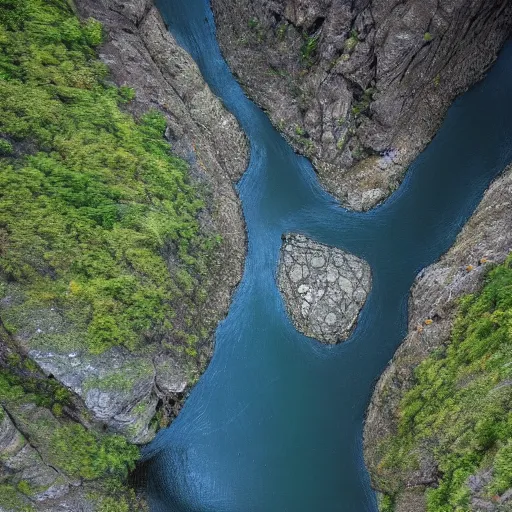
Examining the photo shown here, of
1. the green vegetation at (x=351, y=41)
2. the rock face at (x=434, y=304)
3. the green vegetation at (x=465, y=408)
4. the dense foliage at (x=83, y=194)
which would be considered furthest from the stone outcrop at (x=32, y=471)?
the green vegetation at (x=351, y=41)

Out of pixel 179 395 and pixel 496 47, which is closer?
pixel 179 395

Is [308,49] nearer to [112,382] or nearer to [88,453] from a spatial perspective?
[112,382]

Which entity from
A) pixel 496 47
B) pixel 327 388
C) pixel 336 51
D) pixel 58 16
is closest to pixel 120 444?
pixel 327 388

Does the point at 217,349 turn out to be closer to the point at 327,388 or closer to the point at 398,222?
the point at 327,388

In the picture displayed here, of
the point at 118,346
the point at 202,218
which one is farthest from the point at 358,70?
the point at 118,346

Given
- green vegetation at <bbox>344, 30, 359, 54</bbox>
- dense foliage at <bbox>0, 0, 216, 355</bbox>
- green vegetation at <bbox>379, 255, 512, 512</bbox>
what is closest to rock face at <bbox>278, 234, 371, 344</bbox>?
green vegetation at <bbox>379, 255, 512, 512</bbox>

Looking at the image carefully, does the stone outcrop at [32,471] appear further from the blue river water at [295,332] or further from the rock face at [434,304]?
the rock face at [434,304]
